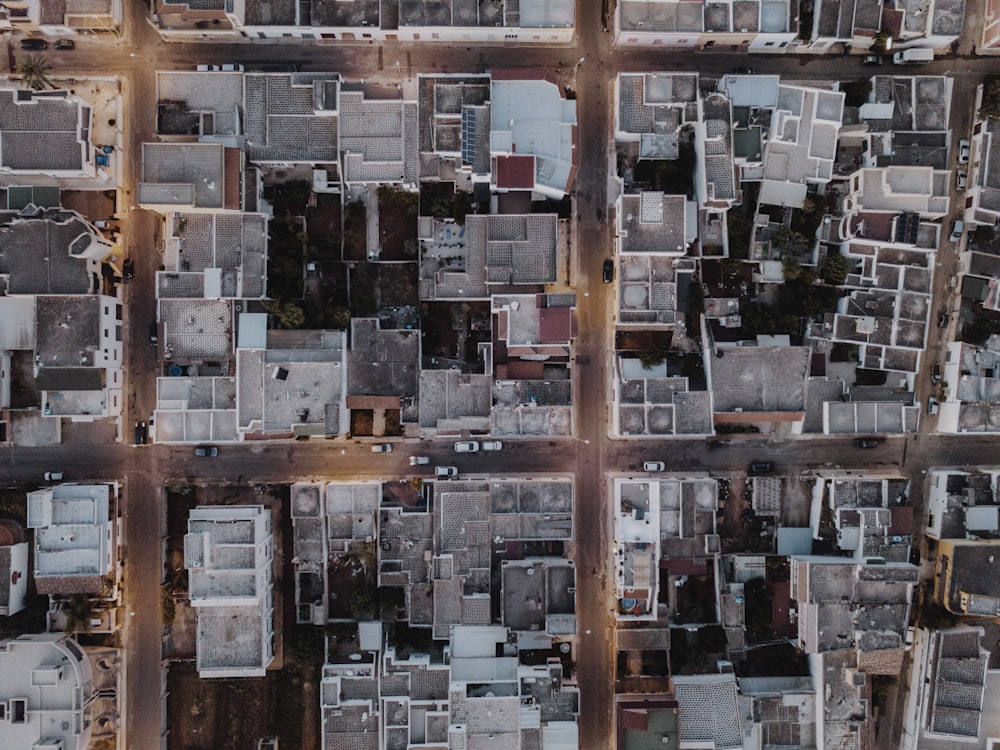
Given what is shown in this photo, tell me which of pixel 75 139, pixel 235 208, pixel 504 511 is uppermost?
pixel 75 139

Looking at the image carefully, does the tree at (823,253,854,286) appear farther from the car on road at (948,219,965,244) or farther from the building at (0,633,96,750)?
the building at (0,633,96,750)

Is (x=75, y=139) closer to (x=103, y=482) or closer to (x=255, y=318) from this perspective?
(x=255, y=318)

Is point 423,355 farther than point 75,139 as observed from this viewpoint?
Yes

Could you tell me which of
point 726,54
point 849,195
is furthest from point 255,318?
point 849,195

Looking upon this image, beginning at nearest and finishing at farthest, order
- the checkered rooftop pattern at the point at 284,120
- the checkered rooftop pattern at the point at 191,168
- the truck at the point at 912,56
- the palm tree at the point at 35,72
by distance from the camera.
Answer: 1. the checkered rooftop pattern at the point at 191,168
2. the palm tree at the point at 35,72
3. the checkered rooftop pattern at the point at 284,120
4. the truck at the point at 912,56

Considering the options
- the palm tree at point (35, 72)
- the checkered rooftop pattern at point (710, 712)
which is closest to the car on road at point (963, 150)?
the checkered rooftop pattern at point (710, 712)

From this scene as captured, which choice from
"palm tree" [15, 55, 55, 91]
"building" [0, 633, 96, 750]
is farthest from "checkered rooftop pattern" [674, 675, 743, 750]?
"palm tree" [15, 55, 55, 91]

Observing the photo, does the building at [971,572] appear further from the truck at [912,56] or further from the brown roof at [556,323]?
the truck at [912,56]
